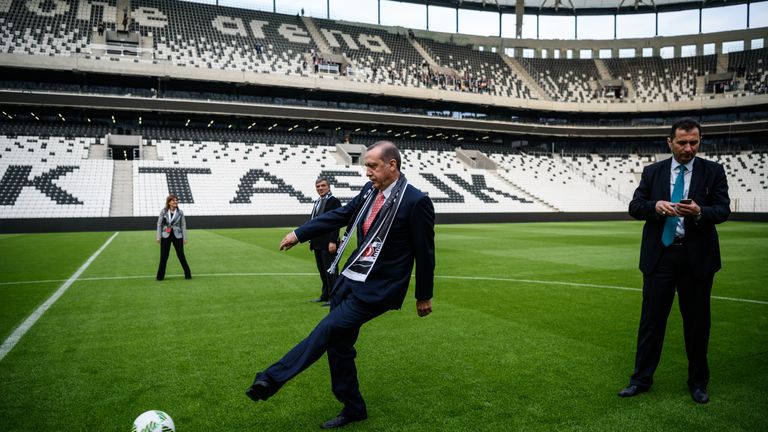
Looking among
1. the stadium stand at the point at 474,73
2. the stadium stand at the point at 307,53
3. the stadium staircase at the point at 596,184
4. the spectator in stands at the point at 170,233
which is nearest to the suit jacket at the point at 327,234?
the spectator in stands at the point at 170,233

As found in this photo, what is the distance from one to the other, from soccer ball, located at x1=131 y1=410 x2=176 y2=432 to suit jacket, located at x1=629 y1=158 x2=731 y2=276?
448 centimetres

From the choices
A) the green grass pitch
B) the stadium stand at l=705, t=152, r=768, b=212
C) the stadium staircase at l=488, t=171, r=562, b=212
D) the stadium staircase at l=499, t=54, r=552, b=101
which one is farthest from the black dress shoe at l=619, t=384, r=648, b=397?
the stadium staircase at l=499, t=54, r=552, b=101

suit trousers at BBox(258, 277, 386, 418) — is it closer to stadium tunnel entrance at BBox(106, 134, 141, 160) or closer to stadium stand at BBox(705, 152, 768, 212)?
stadium tunnel entrance at BBox(106, 134, 141, 160)

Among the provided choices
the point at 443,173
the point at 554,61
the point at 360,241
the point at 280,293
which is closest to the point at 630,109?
the point at 554,61

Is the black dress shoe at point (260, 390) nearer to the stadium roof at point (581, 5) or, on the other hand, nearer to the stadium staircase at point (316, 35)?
the stadium staircase at point (316, 35)

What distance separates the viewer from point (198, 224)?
34.8 meters

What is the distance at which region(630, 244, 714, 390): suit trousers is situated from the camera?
15.6 ft

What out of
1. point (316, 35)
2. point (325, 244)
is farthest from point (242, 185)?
point (325, 244)

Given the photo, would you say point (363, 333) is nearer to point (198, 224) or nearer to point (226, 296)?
point (226, 296)

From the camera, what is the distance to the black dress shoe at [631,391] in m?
4.83

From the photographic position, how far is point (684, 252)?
4.73m

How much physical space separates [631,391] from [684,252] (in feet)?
4.64

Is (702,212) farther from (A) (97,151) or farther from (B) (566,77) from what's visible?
(B) (566,77)

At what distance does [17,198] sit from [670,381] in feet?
127
